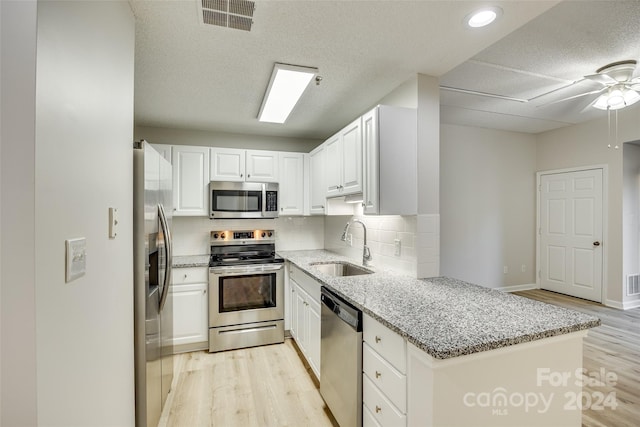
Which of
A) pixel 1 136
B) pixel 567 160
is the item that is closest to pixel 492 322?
pixel 1 136

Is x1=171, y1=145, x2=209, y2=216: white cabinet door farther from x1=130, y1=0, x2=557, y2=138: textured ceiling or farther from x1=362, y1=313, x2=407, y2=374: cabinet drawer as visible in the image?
x1=362, y1=313, x2=407, y2=374: cabinet drawer

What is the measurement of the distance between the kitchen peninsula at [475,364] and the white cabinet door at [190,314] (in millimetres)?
2006

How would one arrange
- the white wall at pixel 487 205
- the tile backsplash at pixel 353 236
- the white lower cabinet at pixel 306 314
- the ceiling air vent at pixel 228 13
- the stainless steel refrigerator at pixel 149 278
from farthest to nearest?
the white wall at pixel 487 205 → the white lower cabinet at pixel 306 314 → the tile backsplash at pixel 353 236 → the stainless steel refrigerator at pixel 149 278 → the ceiling air vent at pixel 228 13

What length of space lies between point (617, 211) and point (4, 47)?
6.00 metres

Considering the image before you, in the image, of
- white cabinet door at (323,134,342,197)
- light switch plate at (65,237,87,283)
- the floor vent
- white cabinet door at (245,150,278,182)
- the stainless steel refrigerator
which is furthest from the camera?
the floor vent

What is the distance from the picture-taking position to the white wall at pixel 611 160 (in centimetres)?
403

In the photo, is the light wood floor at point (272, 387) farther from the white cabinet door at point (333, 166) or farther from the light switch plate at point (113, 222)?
the white cabinet door at point (333, 166)

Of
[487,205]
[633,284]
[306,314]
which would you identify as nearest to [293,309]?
[306,314]

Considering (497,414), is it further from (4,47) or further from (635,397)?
(4,47)

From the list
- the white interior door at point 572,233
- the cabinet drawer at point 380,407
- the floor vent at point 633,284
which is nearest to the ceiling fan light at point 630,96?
the white interior door at point 572,233

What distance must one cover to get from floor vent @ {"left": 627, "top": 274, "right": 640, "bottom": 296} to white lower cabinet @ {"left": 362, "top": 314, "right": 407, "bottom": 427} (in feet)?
15.7

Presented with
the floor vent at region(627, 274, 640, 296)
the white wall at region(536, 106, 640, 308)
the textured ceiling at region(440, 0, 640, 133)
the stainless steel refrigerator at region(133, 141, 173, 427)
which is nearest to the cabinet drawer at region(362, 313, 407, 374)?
the stainless steel refrigerator at region(133, 141, 173, 427)

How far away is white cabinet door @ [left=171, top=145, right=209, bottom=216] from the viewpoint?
335cm

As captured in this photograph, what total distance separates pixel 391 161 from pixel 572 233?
4290 mm
